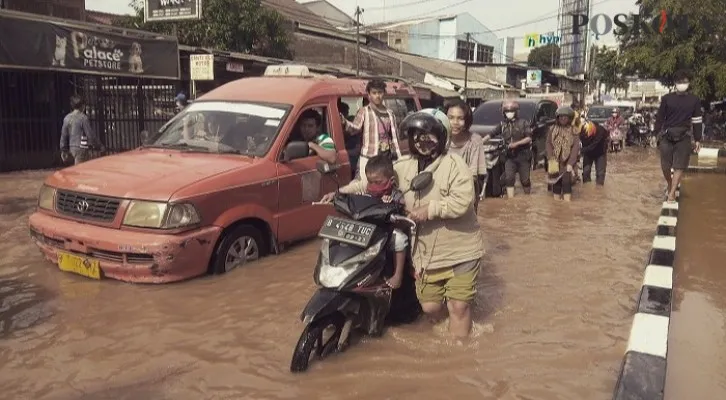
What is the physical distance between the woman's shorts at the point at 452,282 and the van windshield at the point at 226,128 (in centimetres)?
236

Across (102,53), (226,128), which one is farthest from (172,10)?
(226,128)

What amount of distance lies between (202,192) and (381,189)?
1.70 m

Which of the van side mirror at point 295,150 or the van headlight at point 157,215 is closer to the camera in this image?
the van headlight at point 157,215

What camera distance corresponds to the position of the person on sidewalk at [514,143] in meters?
9.52

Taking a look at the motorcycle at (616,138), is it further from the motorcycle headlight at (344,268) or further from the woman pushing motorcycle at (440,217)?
the motorcycle headlight at (344,268)

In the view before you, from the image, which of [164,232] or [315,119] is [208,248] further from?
[315,119]

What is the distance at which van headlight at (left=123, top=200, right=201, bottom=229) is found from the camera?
4.71m

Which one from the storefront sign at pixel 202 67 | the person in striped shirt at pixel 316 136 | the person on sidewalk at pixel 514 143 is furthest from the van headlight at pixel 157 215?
the storefront sign at pixel 202 67

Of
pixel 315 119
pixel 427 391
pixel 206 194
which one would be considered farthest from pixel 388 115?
pixel 427 391

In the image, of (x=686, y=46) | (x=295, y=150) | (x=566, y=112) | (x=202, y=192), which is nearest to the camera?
(x=202, y=192)

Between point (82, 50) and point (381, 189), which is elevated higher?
point (82, 50)

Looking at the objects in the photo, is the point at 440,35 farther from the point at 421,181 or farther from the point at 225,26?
the point at 421,181

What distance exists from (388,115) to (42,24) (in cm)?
884

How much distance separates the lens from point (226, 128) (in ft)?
19.6
